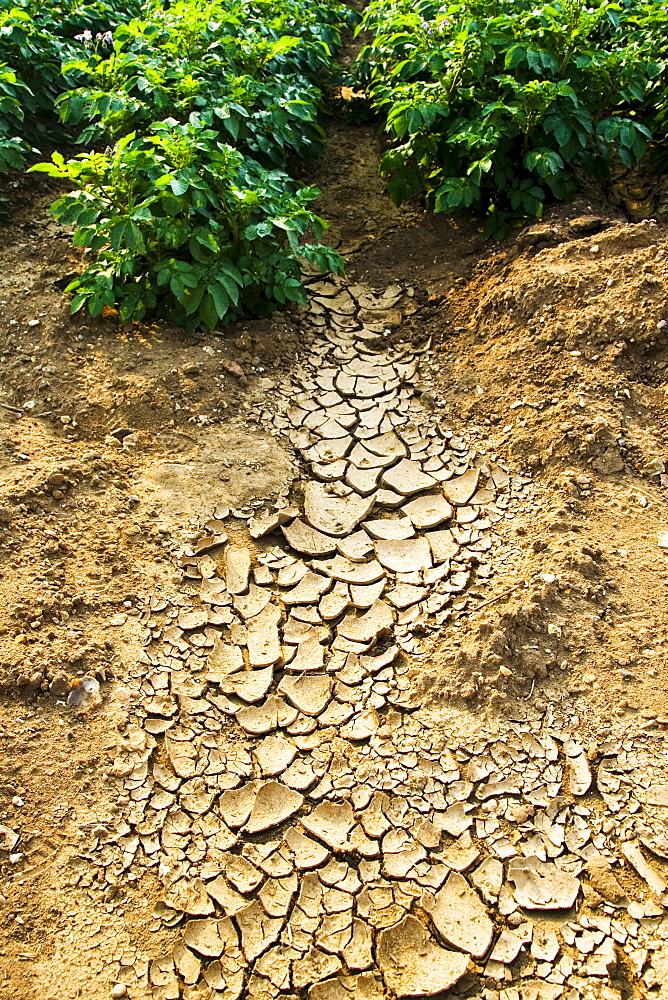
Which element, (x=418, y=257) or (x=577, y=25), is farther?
(x=418, y=257)

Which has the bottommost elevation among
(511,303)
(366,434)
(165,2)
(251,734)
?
(251,734)

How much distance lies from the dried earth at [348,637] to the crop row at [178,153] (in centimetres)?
26

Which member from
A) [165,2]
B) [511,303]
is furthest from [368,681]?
[165,2]

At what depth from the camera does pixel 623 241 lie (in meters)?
3.63

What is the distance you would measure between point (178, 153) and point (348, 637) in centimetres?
207

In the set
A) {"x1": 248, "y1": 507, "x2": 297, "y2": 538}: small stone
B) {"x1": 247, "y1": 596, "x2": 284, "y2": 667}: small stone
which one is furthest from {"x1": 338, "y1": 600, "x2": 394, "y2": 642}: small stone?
{"x1": 248, "y1": 507, "x2": 297, "y2": 538}: small stone

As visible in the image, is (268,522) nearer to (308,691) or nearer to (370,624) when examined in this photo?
(370,624)

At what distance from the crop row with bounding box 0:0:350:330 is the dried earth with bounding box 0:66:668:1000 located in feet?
0.85

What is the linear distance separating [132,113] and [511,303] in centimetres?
188

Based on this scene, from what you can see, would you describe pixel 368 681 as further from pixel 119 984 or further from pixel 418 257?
pixel 418 257

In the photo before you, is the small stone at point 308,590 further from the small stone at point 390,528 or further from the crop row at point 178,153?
the crop row at point 178,153

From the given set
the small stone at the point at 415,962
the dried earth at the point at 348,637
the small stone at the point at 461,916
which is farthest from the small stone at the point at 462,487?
the small stone at the point at 415,962

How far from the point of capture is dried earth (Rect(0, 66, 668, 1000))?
2.14 metres

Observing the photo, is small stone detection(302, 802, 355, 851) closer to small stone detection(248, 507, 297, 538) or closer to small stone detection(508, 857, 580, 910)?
small stone detection(508, 857, 580, 910)
